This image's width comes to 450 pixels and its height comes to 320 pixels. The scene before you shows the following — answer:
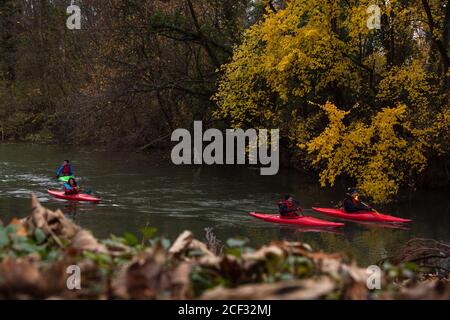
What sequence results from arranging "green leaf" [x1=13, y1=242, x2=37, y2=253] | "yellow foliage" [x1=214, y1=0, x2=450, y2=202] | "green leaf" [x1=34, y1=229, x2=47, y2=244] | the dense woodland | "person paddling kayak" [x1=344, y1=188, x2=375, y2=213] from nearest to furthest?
"green leaf" [x1=13, y1=242, x2=37, y2=253], "green leaf" [x1=34, y1=229, x2=47, y2=244], "person paddling kayak" [x1=344, y1=188, x2=375, y2=213], "yellow foliage" [x1=214, y1=0, x2=450, y2=202], the dense woodland

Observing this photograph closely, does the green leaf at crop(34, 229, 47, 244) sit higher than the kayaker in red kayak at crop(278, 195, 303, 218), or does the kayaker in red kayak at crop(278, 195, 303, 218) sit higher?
the green leaf at crop(34, 229, 47, 244)

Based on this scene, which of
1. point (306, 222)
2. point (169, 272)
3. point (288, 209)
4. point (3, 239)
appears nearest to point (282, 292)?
point (169, 272)

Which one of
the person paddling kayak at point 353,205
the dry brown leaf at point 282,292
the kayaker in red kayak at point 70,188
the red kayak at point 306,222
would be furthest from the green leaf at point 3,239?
the kayaker in red kayak at point 70,188

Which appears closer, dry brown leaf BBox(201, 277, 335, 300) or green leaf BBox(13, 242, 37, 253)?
dry brown leaf BBox(201, 277, 335, 300)

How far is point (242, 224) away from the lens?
53.5 feet

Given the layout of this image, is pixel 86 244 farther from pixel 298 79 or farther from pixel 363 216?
pixel 298 79

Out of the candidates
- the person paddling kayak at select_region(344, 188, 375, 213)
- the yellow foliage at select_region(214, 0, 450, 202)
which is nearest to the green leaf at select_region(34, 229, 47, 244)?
the yellow foliage at select_region(214, 0, 450, 202)

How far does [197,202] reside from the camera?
64.4ft

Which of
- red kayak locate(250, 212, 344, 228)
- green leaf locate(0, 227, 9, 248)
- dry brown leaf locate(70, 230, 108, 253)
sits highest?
green leaf locate(0, 227, 9, 248)

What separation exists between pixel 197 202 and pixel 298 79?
23.4 feet

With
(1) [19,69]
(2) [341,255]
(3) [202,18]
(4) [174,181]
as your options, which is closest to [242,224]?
(4) [174,181]

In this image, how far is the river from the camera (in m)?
15.1

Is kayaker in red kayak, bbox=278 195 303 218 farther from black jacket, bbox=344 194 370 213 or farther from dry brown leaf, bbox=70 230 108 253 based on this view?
dry brown leaf, bbox=70 230 108 253

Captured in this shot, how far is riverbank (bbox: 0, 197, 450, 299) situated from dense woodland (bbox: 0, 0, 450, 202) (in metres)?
14.6
